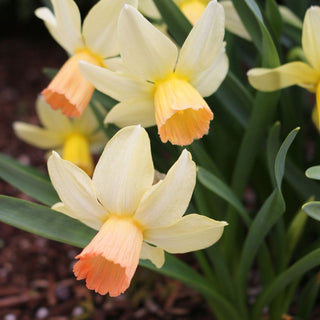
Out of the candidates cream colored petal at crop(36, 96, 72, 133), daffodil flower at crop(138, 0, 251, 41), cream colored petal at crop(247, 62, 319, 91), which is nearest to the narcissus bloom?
cream colored petal at crop(247, 62, 319, 91)

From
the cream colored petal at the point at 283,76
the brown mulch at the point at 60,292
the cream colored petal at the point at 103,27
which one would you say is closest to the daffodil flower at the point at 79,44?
the cream colored petal at the point at 103,27

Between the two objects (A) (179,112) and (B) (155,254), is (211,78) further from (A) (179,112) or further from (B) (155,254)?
(B) (155,254)

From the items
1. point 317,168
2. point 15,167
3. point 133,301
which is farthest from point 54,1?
point 133,301

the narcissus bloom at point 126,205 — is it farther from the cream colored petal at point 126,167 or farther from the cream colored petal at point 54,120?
the cream colored petal at point 54,120

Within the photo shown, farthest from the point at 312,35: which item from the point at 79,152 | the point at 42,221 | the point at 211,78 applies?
the point at 79,152

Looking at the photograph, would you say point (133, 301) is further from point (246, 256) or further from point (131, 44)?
point (131, 44)
